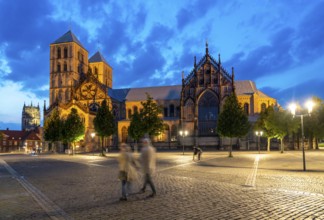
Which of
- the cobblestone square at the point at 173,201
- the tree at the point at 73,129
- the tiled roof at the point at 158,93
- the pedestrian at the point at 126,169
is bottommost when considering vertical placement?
the cobblestone square at the point at 173,201

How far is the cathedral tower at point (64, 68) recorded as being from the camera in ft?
290

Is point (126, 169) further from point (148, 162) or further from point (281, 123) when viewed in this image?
point (281, 123)

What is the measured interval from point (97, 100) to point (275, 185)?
72709 millimetres

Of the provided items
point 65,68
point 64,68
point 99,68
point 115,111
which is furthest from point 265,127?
point 99,68

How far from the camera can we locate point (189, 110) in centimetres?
7419

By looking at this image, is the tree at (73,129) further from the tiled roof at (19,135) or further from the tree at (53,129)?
the tiled roof at (19,135)

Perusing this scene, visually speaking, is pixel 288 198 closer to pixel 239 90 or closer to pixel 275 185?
pixel 275 185

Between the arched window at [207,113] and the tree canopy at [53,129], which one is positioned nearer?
the tree canopy at [53,129]

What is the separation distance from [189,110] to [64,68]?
41.6m

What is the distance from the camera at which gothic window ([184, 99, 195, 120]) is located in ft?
242

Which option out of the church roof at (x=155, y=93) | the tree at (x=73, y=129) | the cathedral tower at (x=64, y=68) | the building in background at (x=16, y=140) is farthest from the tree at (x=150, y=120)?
the building in background at (x=16, y=140)

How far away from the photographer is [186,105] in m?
74.6

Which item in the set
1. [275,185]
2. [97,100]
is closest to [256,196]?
[275,185]

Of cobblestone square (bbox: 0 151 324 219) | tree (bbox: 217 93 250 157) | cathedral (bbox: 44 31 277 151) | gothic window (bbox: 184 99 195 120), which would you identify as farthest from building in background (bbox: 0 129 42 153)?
cobblestone square (bbox: 0 151 324 219)
